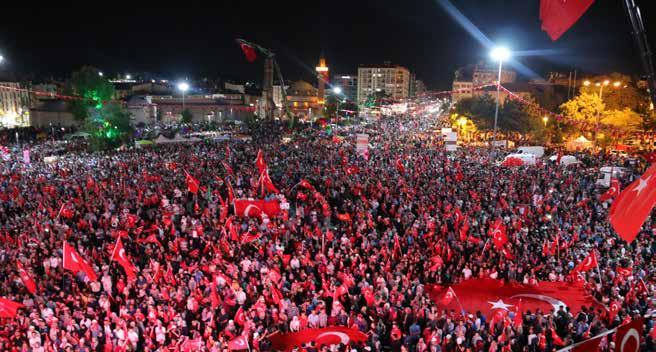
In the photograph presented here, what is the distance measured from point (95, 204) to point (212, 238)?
598 centimetres

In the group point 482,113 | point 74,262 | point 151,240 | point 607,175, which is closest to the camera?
point 74,262

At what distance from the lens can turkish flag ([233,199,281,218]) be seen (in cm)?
1472

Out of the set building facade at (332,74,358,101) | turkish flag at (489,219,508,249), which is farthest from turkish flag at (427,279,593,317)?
building facade at (332,74,358,101)

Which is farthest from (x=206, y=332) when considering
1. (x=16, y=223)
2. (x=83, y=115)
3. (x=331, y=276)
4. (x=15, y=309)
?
(x=83, y=115)

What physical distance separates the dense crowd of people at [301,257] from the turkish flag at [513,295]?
261mm

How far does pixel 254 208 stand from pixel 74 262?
547 cm

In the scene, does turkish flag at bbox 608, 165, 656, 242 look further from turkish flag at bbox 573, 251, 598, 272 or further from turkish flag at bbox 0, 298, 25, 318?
turkish flag at bbox 0, 298, 25, 318

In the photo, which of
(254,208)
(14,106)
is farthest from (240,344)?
(14,106)

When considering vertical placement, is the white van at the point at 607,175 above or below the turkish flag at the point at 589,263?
above

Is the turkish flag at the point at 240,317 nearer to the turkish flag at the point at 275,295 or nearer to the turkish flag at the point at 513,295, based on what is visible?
the turkish flag at the point at 275,295

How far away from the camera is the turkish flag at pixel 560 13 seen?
4.47 m

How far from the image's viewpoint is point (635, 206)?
16.2ft

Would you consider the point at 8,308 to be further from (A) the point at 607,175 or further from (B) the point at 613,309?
(A) the point at 607,175

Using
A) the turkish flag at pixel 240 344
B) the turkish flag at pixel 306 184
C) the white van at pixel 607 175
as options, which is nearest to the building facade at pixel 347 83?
the white van at pixel 607 175
